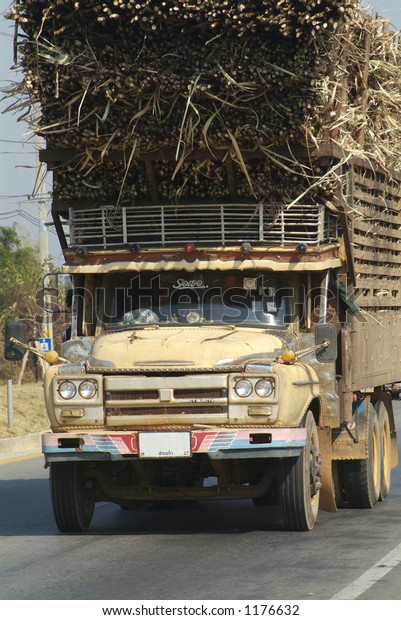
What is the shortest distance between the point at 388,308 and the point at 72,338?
13.8ft

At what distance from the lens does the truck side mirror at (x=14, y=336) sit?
11500mm

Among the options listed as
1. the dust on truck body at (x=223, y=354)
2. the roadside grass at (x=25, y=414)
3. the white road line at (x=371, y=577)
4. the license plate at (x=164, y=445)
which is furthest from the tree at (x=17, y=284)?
the white road line at (x=371, y=577)

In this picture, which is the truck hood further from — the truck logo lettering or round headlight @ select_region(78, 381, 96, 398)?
the truck logo lettering

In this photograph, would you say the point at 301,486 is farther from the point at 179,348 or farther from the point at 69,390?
the point at 69,390

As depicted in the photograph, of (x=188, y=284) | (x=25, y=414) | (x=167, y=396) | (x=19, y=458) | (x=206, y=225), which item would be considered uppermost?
(x=206, y=225)

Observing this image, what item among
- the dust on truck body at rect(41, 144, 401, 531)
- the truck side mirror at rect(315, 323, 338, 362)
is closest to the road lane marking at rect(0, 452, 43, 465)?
the dust on truck body at rect(41, 144, 401, 531)

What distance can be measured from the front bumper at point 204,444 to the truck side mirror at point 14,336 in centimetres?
105

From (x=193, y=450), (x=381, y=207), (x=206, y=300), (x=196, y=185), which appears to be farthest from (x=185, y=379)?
(x=381, y=207)

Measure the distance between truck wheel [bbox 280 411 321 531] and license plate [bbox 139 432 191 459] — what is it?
37.3 inches

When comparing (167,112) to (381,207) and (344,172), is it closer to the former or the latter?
(344,172)

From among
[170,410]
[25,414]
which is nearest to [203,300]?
[170,410]

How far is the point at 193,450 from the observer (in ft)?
34.2

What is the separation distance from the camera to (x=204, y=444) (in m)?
10.4

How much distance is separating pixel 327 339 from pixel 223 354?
2.97 feet
